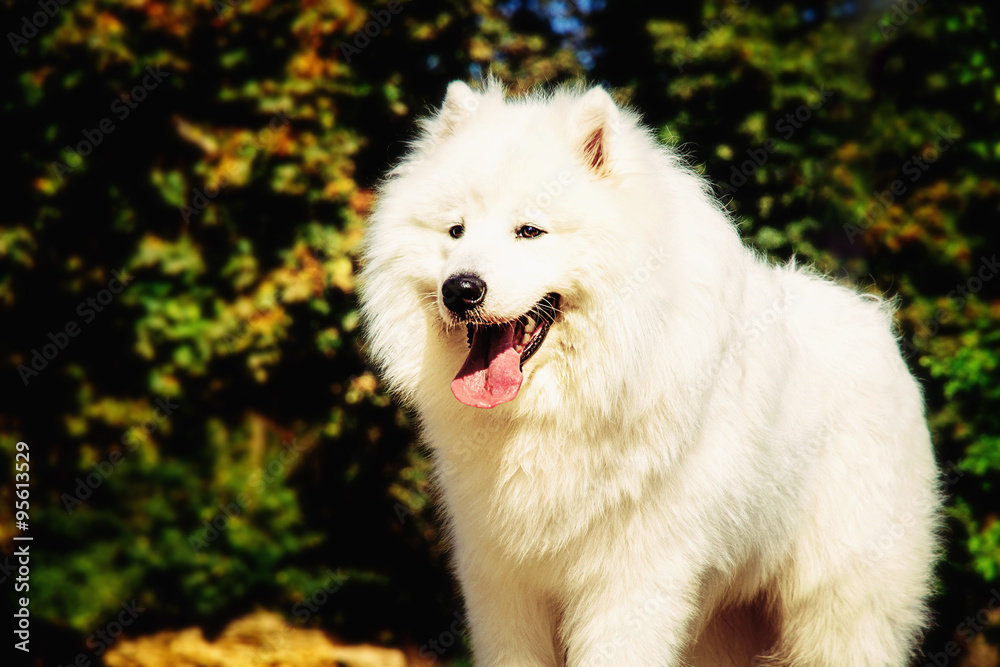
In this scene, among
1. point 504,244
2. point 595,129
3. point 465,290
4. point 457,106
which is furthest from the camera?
point 457,106

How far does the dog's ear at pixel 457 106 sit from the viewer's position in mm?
3045

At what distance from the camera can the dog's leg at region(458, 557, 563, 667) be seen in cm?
287

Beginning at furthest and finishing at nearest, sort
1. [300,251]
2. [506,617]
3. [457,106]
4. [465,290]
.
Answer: [300,251]
[457,106]
[506,617]
[465,290]

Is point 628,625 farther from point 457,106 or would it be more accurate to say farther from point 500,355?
point 457,106

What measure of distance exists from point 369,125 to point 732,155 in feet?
8.21

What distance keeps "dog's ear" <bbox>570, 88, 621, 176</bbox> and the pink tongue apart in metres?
0.69

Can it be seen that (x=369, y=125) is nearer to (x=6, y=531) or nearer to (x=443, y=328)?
(x=443, y=328)

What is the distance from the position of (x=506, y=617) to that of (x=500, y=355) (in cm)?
104

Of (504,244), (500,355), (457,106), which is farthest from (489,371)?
(457,106)

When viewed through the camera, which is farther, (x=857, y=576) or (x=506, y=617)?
(x=857, y=576)

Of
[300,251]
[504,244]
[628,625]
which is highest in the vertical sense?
[504,244]

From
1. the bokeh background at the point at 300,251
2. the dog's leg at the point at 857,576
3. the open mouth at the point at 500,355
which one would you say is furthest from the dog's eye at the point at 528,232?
the bokeh background at the point at 300,251

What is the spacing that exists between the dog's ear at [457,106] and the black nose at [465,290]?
896mm

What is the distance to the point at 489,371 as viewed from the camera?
8.71 feet
